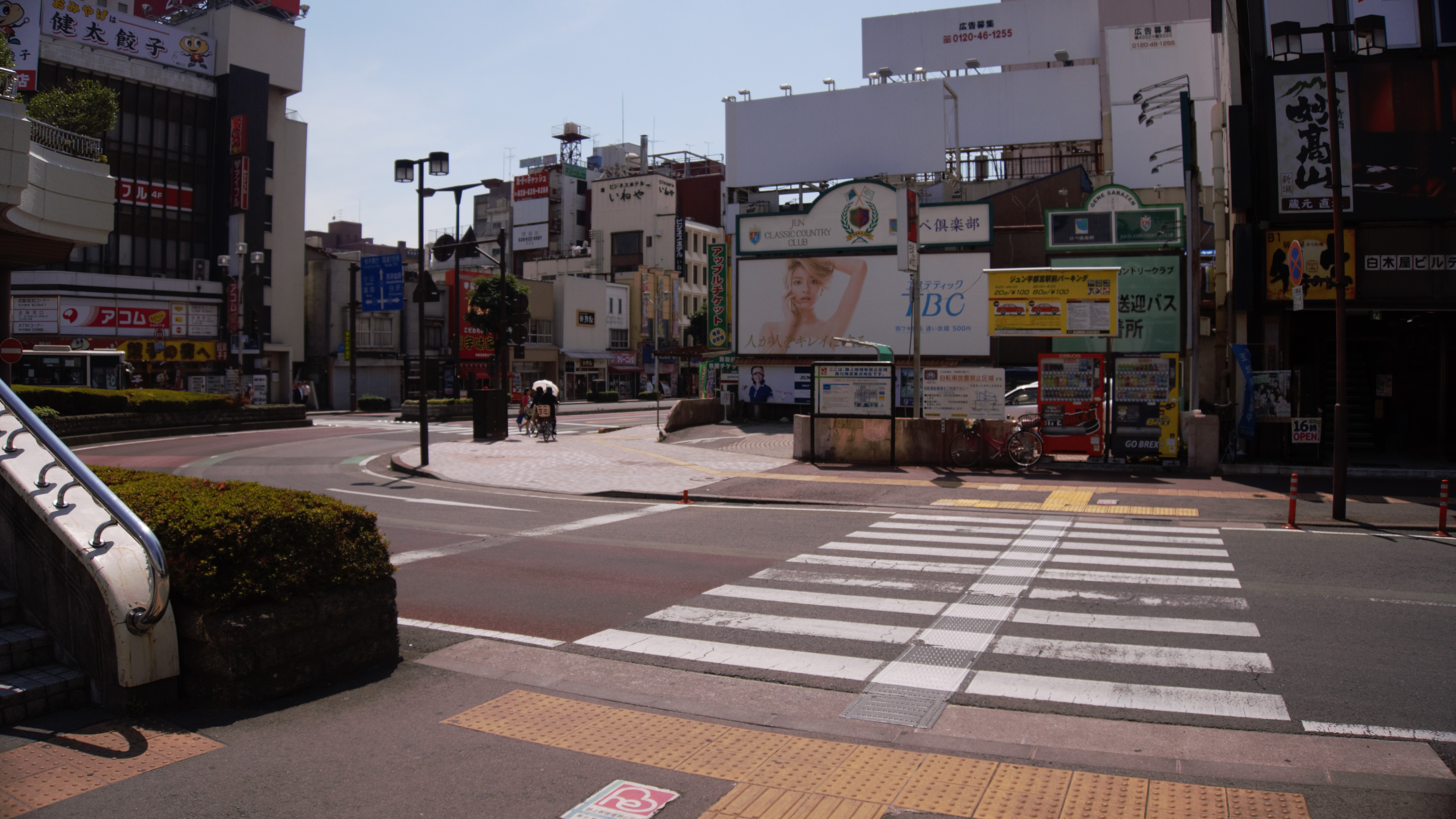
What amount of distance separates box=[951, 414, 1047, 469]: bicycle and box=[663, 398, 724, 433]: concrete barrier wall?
41.0 feet

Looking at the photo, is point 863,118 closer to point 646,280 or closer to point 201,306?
point 646,280

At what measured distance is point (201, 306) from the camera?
52.3m

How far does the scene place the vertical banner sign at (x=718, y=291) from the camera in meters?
41.5

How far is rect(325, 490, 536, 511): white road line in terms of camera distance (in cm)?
1571

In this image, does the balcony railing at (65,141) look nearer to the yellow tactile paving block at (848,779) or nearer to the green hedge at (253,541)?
the green hedge at (253,541)

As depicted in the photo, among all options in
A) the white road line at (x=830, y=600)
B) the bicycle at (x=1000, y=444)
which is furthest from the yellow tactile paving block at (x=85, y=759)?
the bicycle at (x=1000, y=444)

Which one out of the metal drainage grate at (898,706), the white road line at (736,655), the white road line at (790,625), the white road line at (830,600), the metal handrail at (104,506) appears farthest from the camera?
the white road line at (830,600)

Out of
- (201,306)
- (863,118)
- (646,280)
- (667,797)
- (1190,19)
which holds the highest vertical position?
(1190,19)

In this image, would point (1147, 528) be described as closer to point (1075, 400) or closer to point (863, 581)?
point (863, 581)

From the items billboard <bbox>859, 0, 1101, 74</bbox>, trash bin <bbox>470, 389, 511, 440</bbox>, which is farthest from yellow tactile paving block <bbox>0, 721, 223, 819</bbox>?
billboard <bbox>859, 0, 1101, 74</bbox>

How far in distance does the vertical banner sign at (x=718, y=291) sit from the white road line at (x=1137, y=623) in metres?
33.5

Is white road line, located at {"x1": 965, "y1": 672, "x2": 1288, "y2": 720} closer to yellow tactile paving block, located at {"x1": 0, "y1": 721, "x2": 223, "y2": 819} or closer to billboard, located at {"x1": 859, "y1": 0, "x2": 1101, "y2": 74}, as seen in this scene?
yellow tactile paving block, located at {"x1": 0, "y1": 721, "x2": 223, "y2": 819}

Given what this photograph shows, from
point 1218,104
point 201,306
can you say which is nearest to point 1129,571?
point 1218,104

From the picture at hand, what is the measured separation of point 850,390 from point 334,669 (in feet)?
55.2
